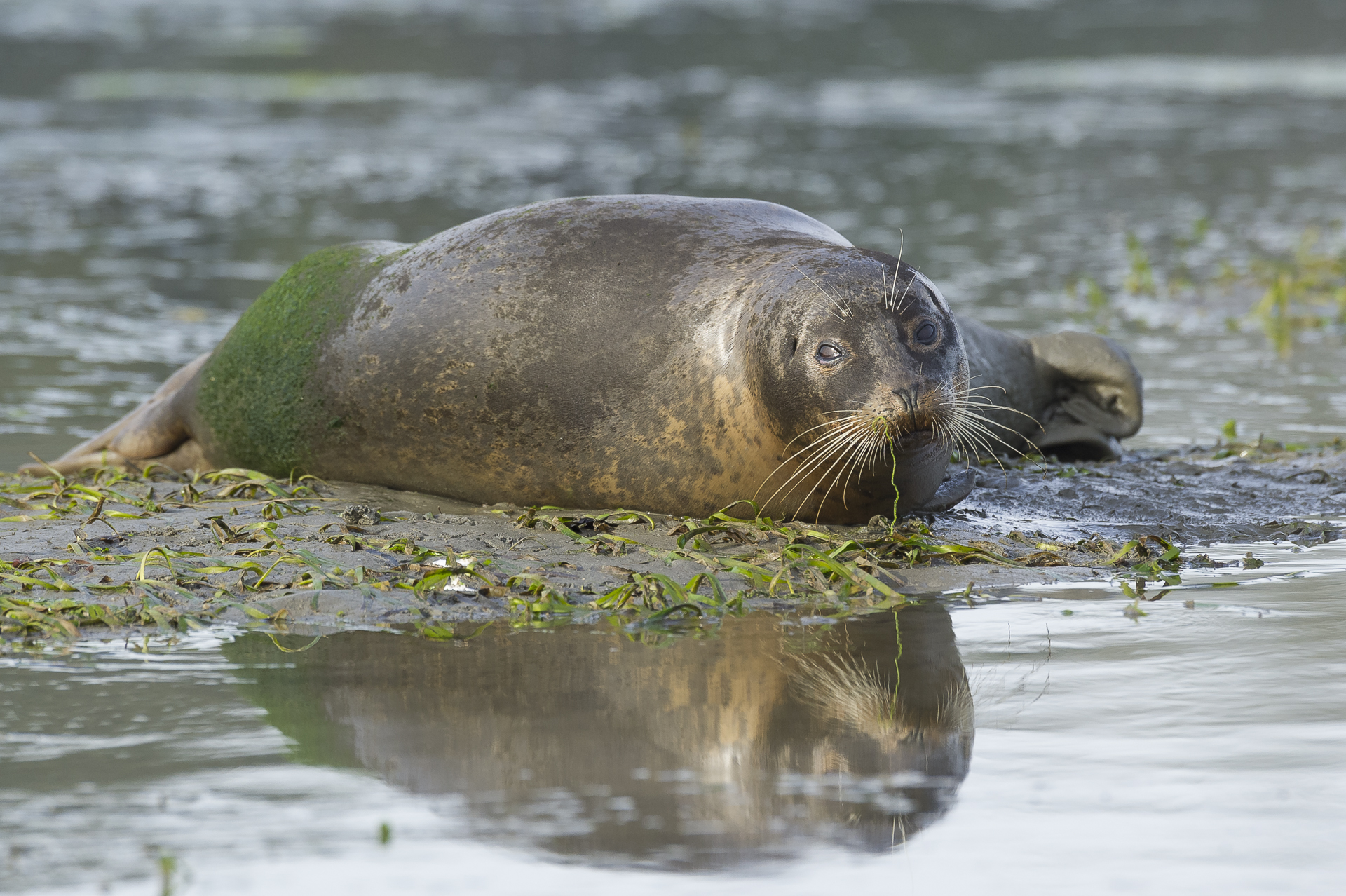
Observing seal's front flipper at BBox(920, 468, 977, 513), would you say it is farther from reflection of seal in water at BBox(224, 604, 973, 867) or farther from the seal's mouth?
reflection of seal in water at BBox(224, 604, 973, 867)

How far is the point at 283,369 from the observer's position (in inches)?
253

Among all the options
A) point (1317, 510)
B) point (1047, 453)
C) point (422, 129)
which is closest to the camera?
point (1317, 510)

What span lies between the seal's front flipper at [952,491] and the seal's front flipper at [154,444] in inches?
123

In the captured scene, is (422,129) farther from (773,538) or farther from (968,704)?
(968,704)

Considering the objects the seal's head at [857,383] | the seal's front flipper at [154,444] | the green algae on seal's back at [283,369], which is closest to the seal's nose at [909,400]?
the seal's head at [857,383]

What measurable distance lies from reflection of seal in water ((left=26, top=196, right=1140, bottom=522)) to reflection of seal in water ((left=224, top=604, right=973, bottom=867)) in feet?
2.99

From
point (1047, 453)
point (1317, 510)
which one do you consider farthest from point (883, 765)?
point (1047, 453)

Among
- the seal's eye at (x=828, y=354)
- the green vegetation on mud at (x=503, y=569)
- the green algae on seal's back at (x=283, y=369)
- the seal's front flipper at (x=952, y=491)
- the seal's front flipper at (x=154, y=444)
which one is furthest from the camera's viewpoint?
the seal's front flipper at (x=154, y=444)

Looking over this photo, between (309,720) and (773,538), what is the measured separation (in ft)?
6.82

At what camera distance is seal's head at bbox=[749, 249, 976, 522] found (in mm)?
5168

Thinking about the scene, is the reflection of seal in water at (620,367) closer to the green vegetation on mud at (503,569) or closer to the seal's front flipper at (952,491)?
the seal's front flipper at (952,491)

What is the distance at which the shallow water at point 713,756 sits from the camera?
296 cm

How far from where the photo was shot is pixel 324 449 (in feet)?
20.6

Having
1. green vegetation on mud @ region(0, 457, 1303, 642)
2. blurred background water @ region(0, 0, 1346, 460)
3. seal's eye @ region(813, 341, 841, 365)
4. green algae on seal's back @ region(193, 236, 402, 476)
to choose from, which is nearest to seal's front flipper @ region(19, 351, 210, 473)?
green algae on seal's back @ region(193, 236, 402, 476)
